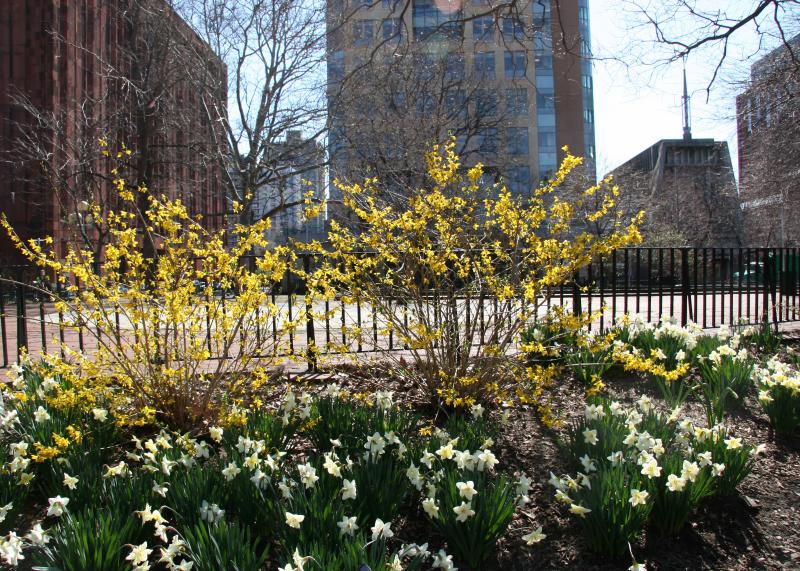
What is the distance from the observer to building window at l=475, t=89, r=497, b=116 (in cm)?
2953

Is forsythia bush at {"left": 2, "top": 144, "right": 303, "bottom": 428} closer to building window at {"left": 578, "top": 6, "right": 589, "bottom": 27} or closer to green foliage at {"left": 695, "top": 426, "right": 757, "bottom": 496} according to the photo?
green foliage at {"left": 695, "top": 426, "right": 757, "bottom": 496}

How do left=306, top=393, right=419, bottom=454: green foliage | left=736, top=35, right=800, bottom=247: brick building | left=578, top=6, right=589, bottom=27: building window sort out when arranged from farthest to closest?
1. left=578, top=6, right=589, bottom=27: building window
2. left=736, top=35, right=800, bottom=247: brick building
3. left=306, top=393, right=419, bottom=454: green foliage

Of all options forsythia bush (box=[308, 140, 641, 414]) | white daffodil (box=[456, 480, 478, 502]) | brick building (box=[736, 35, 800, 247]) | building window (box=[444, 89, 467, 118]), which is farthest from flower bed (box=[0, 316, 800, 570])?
building window (box=[444, 89, 467, 118])

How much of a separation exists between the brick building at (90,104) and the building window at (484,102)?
481 inches

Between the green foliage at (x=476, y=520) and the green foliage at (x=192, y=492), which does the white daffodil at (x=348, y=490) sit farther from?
the green foliage at (x=192, y=492)

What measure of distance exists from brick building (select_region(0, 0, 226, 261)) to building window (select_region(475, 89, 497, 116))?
12.2 m

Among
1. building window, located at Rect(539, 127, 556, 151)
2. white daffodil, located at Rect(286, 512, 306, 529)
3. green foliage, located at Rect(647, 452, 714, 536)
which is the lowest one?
green foliage, located at Rect(647, 452, 714, 536)

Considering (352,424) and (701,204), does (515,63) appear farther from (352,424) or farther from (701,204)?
(701,204)

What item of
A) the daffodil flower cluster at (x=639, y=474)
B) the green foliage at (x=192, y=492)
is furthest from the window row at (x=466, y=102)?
the green foliage at (x=192, y=492)

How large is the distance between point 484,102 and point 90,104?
16.8 m

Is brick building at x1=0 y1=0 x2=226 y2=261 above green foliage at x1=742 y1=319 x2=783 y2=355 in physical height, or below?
above

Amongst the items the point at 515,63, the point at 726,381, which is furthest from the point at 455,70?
the point at 726,381

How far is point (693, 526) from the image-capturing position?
290 cm

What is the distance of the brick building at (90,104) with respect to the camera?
746 inches
